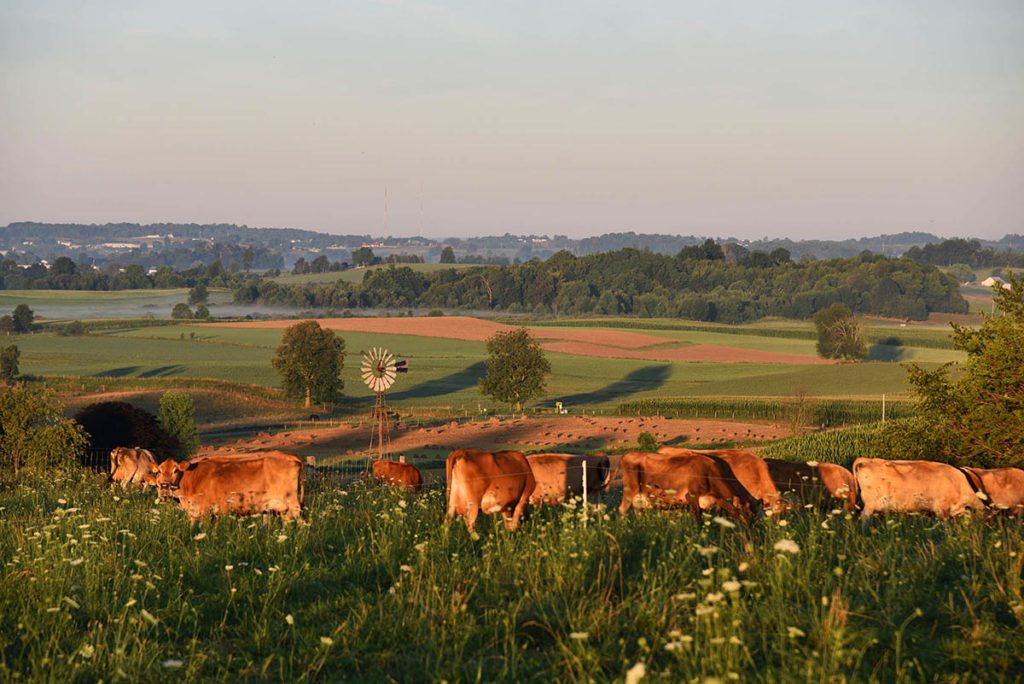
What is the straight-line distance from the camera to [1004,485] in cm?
1403

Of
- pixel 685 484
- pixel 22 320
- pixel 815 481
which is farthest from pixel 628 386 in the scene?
pixel 22 320

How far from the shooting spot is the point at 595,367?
11250cm

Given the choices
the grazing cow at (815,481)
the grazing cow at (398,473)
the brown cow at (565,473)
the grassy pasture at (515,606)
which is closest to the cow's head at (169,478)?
the grassy pasture at (515,606)

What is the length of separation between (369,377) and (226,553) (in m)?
39.1

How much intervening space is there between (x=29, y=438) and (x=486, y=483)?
68.1 feet

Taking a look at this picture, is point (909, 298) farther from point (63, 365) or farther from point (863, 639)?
point (863, 639)

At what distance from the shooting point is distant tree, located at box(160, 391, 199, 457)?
5194 centimetres

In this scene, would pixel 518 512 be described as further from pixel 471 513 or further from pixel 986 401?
pixel 986 401

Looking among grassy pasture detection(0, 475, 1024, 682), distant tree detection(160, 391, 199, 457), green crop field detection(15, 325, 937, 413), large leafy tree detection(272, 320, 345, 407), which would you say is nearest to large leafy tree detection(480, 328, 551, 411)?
green crop field detection(15, 325, 937, 413)

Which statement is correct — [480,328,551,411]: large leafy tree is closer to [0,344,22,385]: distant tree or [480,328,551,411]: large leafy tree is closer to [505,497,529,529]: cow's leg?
[0,344,22,385]: distant tree

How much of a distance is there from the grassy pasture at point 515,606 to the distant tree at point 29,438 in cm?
1739

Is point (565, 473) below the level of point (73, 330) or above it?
above

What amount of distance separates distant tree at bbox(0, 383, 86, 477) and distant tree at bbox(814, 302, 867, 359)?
10720 cm

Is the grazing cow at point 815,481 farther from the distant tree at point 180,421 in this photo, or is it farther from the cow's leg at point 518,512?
the distant tree at point 180,421
